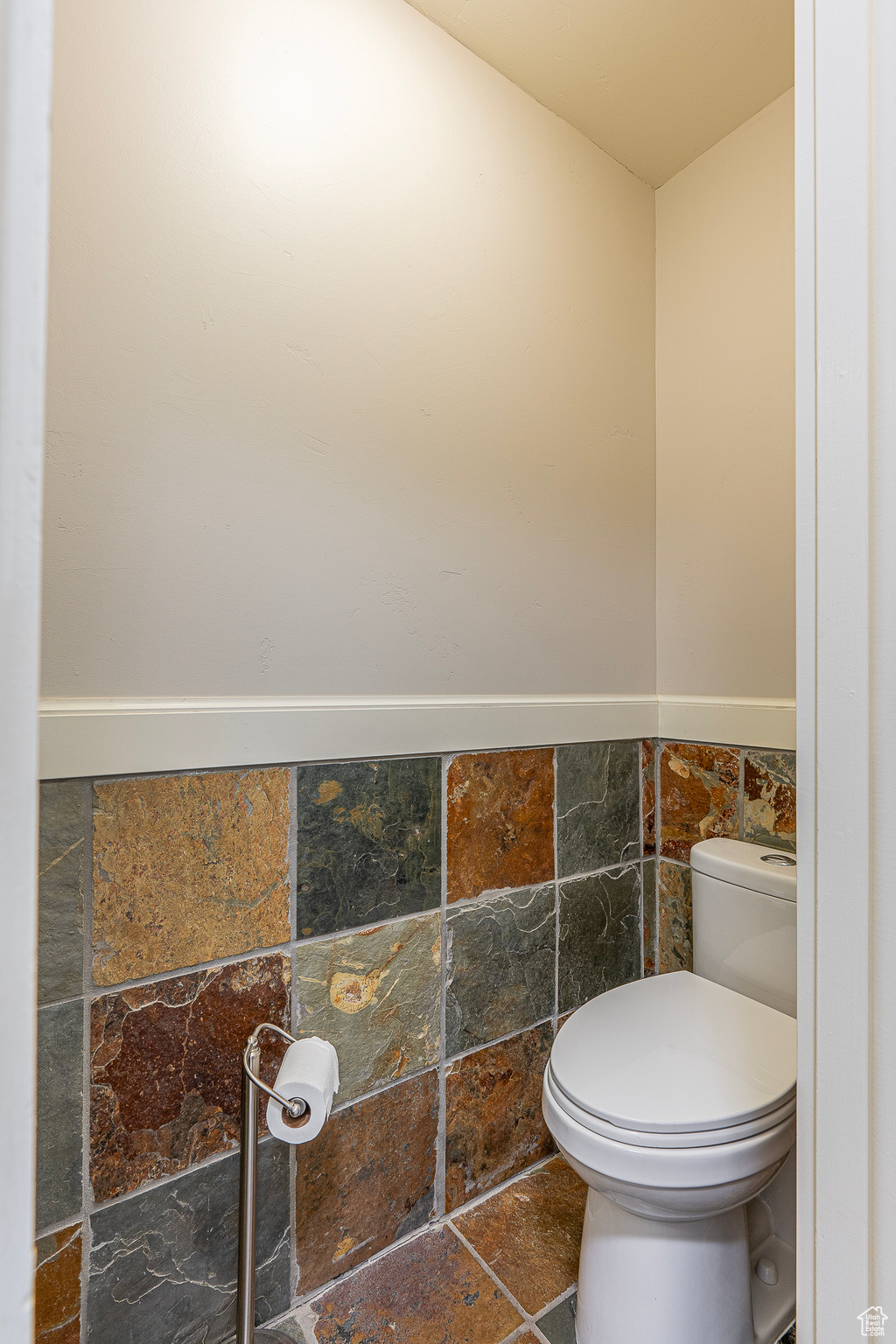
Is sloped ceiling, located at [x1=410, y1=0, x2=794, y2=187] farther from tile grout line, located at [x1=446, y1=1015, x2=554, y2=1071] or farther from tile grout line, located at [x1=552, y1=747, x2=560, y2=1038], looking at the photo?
tile grout line, located at [x1=446, y1=1015, x2=554, y2=1071]

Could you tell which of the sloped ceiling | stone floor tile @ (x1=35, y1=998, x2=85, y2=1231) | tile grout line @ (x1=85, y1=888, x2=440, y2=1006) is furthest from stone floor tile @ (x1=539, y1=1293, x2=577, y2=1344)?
the sloped ceiling

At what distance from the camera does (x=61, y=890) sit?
83cm

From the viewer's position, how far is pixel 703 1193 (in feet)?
2.76

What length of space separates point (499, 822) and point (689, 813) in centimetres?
54

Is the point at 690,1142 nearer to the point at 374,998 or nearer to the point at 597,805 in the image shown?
the point at 374,998

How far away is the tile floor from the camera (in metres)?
1.00

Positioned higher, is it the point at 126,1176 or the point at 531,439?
the point at 531,439

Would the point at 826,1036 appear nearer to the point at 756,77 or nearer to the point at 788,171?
the point at 788,171

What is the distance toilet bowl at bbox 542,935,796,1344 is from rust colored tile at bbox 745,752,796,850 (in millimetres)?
389

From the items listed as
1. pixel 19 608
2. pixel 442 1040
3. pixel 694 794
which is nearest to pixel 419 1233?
pixel 442 1040

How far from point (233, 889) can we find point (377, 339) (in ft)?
3.27

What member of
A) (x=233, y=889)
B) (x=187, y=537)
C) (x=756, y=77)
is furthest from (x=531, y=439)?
(x=233, y=889)

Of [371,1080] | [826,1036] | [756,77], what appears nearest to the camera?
[826,1036]

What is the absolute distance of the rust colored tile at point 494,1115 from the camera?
47.7 inches
